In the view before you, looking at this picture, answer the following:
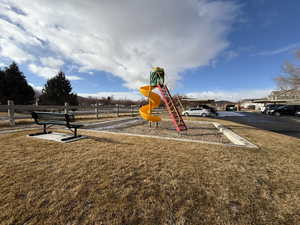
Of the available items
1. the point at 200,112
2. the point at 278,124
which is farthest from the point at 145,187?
the point at 200,112

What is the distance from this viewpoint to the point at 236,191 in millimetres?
1979

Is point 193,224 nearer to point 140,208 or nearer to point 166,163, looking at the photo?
point 140,208

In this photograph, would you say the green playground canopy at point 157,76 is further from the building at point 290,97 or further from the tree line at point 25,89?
the building at point 290,97

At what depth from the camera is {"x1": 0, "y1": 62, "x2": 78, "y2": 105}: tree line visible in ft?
65.2

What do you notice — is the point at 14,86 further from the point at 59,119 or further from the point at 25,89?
the point at 59,119

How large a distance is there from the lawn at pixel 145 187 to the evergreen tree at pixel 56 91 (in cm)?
2462

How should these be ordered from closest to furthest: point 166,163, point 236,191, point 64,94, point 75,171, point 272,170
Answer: point 236,191
point 75,171
point 272,170
point 166,163
point 64,94

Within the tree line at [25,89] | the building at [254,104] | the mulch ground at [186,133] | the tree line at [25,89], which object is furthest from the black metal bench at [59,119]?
the building at [254,104]

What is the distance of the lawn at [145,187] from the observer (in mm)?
1494

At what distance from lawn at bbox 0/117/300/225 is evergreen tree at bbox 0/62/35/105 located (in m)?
24.8

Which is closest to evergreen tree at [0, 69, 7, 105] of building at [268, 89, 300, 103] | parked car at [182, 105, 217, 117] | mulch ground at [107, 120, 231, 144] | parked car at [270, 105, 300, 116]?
mulch ground at [107, 120, 231, 144]

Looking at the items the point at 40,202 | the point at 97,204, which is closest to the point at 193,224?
the point at 97,204

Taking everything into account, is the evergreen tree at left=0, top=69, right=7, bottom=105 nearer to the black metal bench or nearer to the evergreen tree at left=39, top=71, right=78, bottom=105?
the evergreen tree at left=39, top=71, right=78, bottom=105

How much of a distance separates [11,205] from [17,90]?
27.8 m
